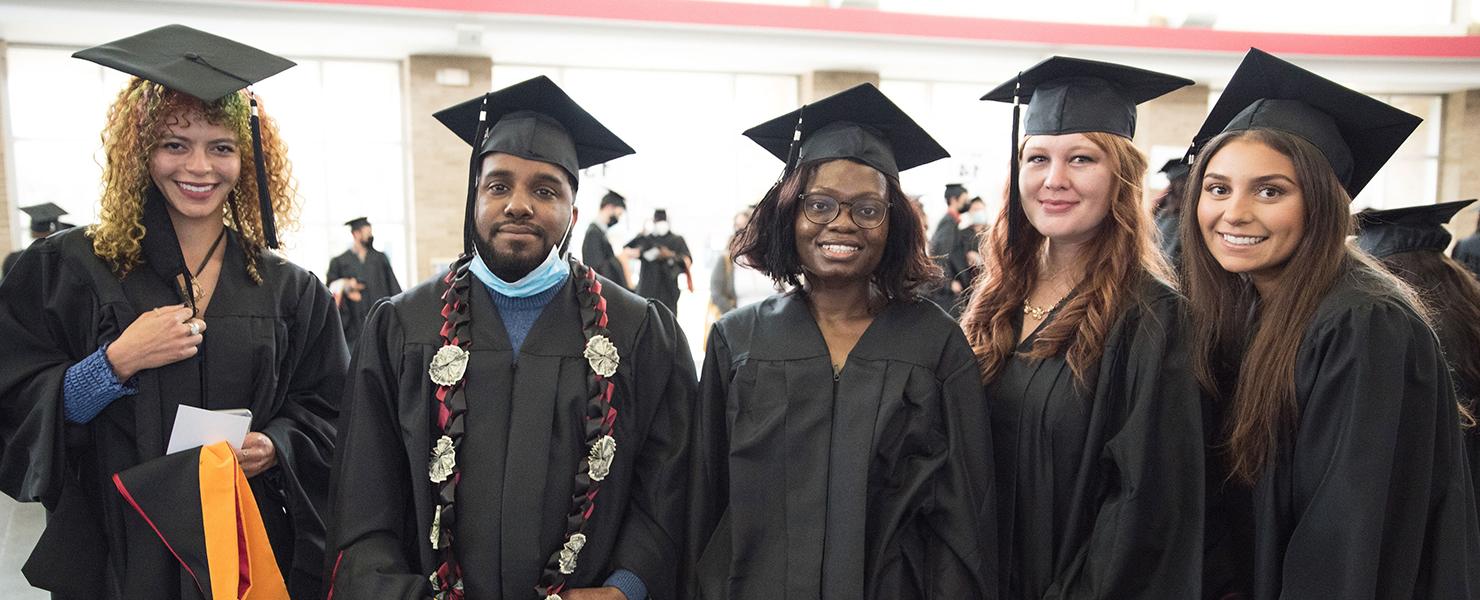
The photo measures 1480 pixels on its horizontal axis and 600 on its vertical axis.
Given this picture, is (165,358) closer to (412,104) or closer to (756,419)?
(756,419)

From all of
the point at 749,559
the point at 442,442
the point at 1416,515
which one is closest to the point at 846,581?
the point at 749,559

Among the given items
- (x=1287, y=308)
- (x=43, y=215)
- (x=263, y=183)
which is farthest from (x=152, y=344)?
(x=43, y=215)

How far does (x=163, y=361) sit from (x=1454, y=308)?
3640 mm

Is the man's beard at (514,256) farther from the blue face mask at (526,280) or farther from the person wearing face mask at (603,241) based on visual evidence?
the person wearing face mask at (603,241)

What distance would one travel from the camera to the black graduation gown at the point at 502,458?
208cm

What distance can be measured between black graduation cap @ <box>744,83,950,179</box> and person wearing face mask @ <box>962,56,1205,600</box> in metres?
0.30

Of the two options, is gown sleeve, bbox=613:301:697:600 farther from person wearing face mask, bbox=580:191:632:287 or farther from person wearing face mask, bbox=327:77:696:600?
person wearing face mask, bbox=580:191:632:287

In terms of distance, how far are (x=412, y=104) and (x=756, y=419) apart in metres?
11.0

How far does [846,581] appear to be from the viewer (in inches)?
79.9

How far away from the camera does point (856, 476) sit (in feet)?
6.75

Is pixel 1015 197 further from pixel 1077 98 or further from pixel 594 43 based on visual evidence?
pixel 594 43

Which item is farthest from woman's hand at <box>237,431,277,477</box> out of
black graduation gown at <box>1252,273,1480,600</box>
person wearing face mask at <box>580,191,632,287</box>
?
person wearing face mask at <box>580,191,632,287</box>

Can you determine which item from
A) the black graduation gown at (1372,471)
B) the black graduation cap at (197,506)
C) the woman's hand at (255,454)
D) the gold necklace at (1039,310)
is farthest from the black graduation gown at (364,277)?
the black graduation gown at (1372,471)

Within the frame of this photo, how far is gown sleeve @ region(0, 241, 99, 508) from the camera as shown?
218cm
